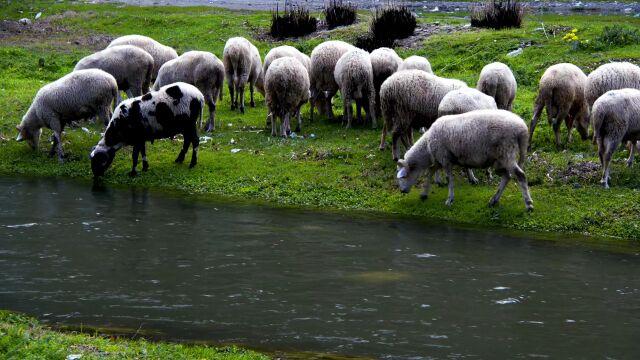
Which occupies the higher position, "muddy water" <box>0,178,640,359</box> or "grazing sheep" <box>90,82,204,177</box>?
"grazing sheep" <box>90,82,204,177</box>

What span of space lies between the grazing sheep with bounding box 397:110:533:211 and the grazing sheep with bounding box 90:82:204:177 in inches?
200

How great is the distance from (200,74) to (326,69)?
290cm

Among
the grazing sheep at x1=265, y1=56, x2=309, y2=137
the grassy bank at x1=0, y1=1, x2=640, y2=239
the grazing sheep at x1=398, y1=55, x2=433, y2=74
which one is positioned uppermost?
the grazing sheep at x1=398, y1=55, x2=433, y2=74

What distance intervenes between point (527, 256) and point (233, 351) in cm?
559

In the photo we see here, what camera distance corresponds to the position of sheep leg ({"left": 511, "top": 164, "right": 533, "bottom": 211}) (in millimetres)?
15602

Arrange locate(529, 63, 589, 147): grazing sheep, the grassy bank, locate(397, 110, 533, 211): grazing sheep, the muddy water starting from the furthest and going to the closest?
locate(529, 63, 589, 147): grazing sheep
the grassy bank
locate(397, 110, 533, 211): grazing sheep
the muddy water

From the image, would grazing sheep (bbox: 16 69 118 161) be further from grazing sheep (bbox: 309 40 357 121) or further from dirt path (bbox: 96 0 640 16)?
dirt path (bbox: 96 0 640 16)

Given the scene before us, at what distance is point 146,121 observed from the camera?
62.4 feet

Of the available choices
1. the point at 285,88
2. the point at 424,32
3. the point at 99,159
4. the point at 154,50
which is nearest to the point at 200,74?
the point at 285,88

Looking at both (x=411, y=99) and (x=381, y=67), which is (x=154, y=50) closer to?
(x=381, y=67)

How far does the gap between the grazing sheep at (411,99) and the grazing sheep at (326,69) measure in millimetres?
3934

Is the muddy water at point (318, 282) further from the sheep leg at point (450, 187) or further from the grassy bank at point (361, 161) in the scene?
the grassy bank at point (361, 161)

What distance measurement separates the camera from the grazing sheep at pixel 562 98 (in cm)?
1855

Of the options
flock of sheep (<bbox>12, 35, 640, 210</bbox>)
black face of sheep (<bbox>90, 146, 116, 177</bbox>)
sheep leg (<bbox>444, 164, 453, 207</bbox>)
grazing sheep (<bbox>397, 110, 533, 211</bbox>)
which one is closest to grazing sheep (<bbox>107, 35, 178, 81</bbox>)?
flock of sheep (<bbox>12, 35, 640, 210</bbox>)
